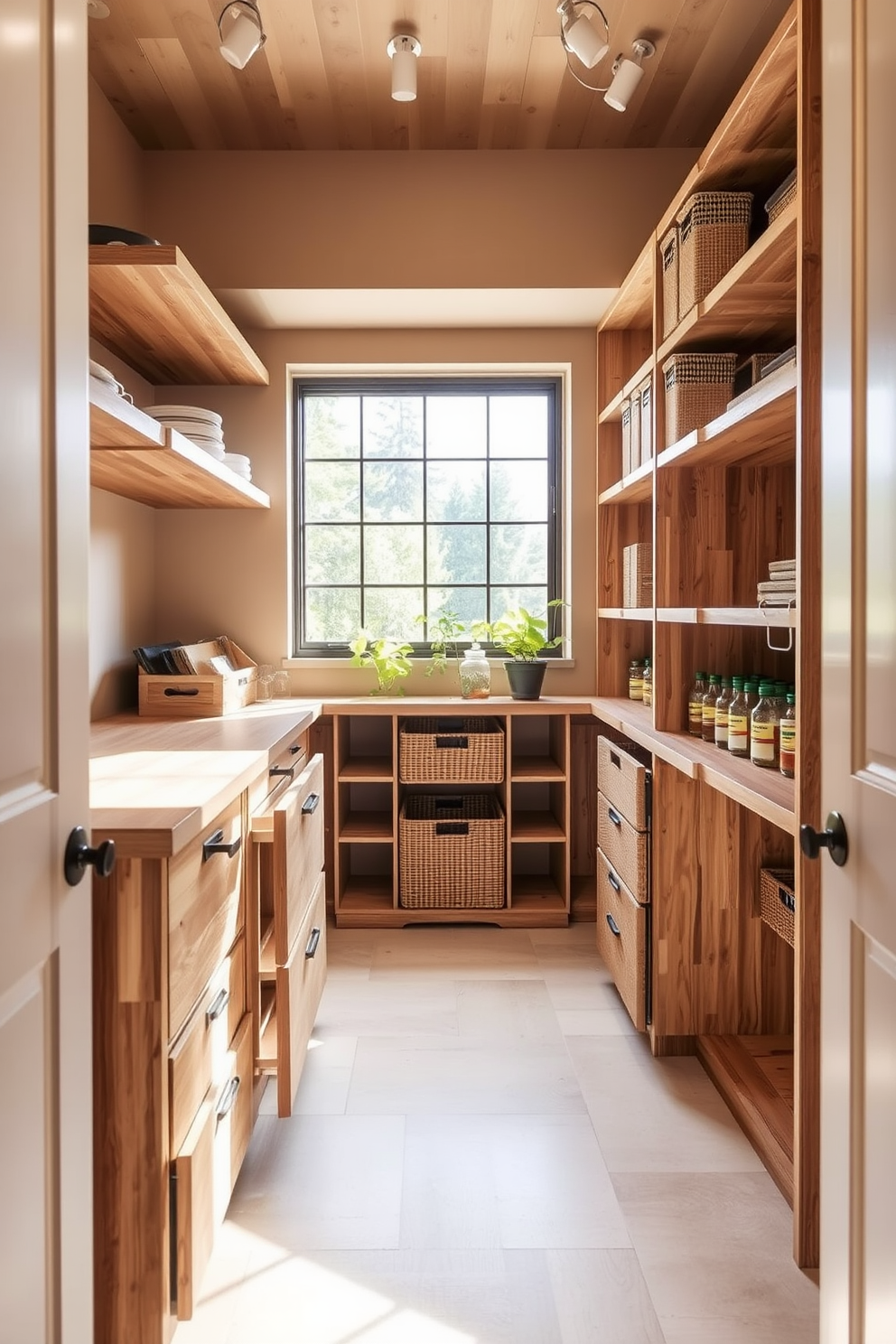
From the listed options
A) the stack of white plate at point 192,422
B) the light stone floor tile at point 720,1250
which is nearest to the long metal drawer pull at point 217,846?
the light stone floor tile at point 720,1250

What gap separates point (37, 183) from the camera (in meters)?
0.91

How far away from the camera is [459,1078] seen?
7.25 feet

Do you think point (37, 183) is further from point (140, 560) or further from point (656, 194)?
point (656, 194)

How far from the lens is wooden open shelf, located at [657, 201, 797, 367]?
170 cm

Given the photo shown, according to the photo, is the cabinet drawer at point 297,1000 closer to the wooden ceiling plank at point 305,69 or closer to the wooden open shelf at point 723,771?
the wooden open shelf at point 723,771

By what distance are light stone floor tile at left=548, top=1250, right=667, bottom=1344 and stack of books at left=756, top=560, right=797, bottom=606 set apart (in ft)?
4.14

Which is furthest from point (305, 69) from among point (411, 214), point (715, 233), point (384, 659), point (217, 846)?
point (217, 846)

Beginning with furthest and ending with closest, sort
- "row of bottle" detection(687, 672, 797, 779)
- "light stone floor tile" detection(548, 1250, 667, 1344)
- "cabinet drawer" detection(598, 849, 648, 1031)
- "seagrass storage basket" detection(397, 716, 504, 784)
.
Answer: "seagrass storage basket" detection(397, 716, 504, 784), "cabinet drawer" detection(598, 849, 648, 1031), "row of bottle" detection(687, 672, 797, 779), "light stone floor tile" detection(548, 1250, 667, 1344)

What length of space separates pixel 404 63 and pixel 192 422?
3.89 feet

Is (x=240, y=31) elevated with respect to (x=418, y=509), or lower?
elevated

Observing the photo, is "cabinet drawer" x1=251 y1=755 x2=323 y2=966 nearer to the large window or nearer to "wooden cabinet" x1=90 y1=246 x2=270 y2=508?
"wooden cabinet" x1=90 y1=246 x2=270 y2=508

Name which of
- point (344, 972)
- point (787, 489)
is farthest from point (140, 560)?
point (787, 489)

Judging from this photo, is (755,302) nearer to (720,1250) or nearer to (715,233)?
(715,233)

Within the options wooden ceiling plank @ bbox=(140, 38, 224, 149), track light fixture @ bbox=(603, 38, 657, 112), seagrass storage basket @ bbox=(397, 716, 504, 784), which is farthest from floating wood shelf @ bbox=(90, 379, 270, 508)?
track light fixture @ bbox=(603, 38, 657, 112)
